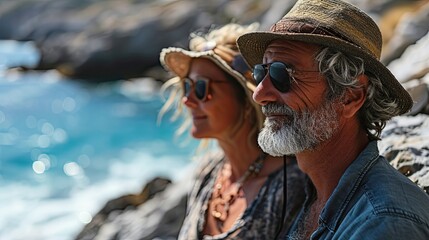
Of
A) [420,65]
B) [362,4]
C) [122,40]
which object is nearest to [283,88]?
[420,65]

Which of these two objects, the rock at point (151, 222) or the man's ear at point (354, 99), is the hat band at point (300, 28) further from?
the rock at point (151, 222)

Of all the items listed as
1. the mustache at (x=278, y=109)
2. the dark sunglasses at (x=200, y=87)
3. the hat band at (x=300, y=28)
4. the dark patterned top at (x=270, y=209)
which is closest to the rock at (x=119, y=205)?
the dark sunglasses at (x=200, y=87)

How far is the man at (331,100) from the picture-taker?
8.07ft

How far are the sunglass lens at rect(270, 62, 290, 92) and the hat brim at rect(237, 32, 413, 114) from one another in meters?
0.11

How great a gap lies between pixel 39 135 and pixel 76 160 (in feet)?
10.0

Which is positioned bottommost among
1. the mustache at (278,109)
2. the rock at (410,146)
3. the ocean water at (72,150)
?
the rock at (410,146)

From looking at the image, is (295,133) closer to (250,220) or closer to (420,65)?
(250,220)

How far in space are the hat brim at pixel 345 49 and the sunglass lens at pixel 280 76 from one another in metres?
0.11

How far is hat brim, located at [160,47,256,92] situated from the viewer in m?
3.66

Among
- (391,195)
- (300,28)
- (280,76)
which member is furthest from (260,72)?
(391,195)

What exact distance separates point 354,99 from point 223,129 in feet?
4.17

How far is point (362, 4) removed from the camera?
53.3 ft

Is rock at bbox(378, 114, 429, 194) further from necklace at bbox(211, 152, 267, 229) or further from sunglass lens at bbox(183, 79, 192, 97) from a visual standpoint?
sunglass lens at bbox(183, 79, 192, 97)

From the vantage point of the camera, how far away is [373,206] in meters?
2.26
